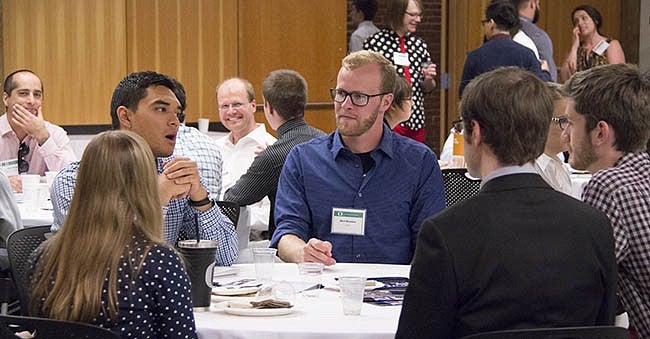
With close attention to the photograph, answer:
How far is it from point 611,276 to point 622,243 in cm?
57

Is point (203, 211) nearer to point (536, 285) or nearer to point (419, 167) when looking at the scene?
Result: point (419, 167)

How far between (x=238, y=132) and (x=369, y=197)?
8.93 feet

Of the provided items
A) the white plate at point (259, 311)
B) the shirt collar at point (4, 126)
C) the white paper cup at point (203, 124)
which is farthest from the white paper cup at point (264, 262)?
the white paper cup at point (203, 124)

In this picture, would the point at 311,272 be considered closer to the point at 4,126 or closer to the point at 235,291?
the point at 235,291

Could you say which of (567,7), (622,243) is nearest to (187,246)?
(622,243)

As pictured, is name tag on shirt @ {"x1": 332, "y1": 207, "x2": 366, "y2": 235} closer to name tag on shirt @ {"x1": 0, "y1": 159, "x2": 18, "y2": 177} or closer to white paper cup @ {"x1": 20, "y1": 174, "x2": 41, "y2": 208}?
white paper cup @ {"x1": 20, "y1": 174, "x2": 41, "y2": 208}

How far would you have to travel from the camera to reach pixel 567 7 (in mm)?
11469

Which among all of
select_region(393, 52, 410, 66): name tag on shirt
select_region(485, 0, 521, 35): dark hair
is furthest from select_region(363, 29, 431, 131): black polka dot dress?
select_region(485, 0, 521, 35): dark hair

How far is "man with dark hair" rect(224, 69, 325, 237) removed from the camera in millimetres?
5078

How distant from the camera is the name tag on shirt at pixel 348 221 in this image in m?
3.76

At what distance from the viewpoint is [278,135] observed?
211 inches

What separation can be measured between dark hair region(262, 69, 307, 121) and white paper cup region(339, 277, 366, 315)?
2777 mm

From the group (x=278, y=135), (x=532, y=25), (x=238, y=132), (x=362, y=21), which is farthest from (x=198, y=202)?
(x=362, y=21)

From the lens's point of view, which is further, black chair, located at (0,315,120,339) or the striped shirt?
the striped shirt
